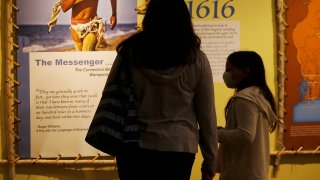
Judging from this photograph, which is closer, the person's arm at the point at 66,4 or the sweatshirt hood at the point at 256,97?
the sweatshirt hood at the point at 256,97

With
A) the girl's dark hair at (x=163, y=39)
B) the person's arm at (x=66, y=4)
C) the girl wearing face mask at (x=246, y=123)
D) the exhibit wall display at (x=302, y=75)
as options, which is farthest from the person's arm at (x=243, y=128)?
the person's arm at (x=66, y=4)

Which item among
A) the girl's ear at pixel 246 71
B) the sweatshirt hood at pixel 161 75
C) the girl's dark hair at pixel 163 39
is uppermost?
the girl's dark hair at pixel 163 39

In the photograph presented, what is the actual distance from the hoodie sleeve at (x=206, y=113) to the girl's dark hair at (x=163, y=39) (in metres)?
0.07

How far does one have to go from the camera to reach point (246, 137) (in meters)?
1.74

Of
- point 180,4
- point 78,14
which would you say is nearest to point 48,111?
point 78,14

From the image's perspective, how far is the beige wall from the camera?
2584 millimetres

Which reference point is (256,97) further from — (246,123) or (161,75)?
(161,75)

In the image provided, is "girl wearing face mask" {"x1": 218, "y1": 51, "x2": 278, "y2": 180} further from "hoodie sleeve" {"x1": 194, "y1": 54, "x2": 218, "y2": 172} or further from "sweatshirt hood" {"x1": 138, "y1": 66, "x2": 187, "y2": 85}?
"sweatshirt hood" {"x1": 138, "y1": 66, "x2": 187, "y2": 85}

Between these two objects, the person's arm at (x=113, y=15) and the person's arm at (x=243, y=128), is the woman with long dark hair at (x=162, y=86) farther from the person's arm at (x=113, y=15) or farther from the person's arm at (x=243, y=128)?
the person's arm at (x=113, y=15)

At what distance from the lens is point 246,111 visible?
177 centimetres

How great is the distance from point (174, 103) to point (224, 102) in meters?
1.42

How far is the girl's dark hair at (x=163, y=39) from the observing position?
1.33m

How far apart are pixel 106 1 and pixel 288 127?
1.36 meters

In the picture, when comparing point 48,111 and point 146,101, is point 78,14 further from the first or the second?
point 146,101
